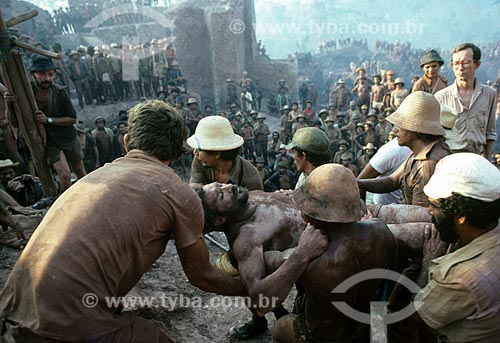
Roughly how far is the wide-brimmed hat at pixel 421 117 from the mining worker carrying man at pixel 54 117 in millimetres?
4487

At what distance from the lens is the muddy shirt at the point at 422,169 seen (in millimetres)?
3105

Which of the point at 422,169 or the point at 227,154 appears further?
the point at 227,154

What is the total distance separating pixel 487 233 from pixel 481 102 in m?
3.37

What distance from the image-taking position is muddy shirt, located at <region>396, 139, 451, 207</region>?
122 inches

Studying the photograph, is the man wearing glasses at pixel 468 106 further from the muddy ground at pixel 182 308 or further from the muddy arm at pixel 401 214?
the muddy ground at pixel 182 308

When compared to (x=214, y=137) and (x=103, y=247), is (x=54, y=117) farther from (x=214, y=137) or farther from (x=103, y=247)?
(x=103, y=247)

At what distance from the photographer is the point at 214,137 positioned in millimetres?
3672

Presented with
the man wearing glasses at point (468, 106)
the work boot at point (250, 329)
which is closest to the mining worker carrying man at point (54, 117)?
the work boot at point (250, 329)

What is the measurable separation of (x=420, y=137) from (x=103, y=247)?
8.23 feet

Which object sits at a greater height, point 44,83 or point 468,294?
point 44,83

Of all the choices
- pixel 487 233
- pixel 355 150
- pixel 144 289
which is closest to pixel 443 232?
pixel 487 233

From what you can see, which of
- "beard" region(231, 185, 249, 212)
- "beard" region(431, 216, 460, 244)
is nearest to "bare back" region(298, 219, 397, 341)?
"beard" region(431, 216, 460, 244)

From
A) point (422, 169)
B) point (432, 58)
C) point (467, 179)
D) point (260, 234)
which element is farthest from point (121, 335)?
point (432, 58)

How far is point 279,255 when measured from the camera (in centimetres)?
250
